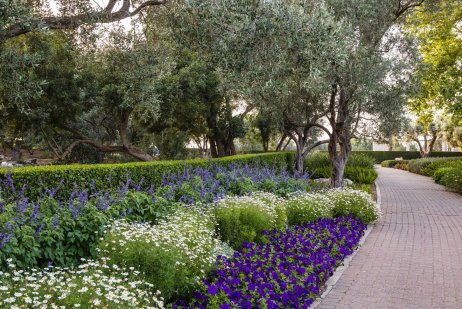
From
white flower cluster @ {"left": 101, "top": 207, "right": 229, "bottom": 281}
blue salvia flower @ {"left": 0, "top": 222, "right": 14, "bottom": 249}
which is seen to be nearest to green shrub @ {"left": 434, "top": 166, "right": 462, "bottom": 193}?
white flower cluster @ {"left": 101, "top": 207, "right": 229, "bottom": 281}

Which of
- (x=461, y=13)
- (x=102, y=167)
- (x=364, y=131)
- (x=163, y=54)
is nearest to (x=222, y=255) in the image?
(x=102, y=167)

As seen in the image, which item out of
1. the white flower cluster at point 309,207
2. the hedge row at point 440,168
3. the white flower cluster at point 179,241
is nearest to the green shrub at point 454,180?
the hedge row at point 440,168

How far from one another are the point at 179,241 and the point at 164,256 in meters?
0.48

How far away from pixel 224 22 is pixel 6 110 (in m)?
12.5

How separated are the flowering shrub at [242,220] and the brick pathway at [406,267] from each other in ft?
5.17

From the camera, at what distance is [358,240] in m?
8.31

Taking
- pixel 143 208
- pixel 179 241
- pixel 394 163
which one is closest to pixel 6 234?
pixel 179 241

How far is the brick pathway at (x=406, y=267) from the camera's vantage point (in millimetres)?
5352

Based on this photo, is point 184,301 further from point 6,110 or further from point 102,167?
point 6,110

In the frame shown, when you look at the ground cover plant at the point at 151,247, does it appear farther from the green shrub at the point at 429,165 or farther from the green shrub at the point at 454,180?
the green shrub at the point at 429,165

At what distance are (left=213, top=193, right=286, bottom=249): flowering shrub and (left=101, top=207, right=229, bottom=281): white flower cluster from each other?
2.22 ft

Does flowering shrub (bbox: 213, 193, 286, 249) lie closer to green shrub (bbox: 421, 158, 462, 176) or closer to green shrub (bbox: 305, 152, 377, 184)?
green shrub (bbox: 305, 152, 377, 184)

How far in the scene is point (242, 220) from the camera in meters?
7.03

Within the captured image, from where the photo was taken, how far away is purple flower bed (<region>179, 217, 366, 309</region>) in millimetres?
4555
